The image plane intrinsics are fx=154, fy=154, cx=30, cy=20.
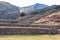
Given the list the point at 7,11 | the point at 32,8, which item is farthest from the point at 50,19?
the point at 7,11

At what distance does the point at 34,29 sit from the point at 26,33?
17.9 inches

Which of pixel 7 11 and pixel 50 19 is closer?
pixel 50 19

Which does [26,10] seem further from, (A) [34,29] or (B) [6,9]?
(A) [34,29]

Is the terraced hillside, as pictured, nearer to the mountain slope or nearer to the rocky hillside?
the mountain slope

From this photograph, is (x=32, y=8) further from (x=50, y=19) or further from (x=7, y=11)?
(x=50, y=19)

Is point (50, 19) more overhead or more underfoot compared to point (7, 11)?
more underfoot

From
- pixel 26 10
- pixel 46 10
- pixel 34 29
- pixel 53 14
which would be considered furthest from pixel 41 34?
pixel 26 10

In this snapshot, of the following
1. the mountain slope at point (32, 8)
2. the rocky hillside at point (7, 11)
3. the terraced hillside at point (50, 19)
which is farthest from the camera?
the mountain slope at point (32, 8)

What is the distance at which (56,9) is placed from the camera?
1273 centimetres

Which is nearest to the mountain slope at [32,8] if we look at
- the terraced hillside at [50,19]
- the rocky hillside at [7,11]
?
the rocky hillside at [7,11]

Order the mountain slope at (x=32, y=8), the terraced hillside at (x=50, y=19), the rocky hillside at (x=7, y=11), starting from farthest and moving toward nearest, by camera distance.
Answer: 1. the mountain slope at (x=32, y=8)
2. the rocky hillside at (x=7, y=11)
3. the terraced hillside at (x=50, y=19)

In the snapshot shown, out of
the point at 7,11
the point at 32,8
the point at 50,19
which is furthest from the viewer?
the point at 32,8

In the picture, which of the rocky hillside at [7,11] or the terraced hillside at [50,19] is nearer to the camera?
the terraced hillside at [50,19]

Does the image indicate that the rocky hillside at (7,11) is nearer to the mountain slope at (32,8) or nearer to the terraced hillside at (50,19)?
the mountain slope at (32,8)
